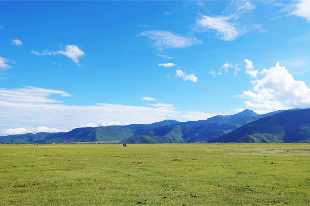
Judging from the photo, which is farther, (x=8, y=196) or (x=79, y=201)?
(x=8, y=196)

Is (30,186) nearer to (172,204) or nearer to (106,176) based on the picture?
(106,176)

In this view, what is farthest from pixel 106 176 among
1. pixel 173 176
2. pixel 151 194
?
pixel 151 194

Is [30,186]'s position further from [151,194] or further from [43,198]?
[151,194]

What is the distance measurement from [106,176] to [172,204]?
615 inches

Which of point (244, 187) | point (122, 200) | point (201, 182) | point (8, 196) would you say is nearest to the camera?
point (122, 200)

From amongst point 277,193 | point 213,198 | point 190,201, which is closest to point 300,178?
point 277,193

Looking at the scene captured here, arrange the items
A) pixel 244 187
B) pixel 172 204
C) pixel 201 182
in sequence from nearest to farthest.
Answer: pixel 172 204 → pixel 244 187 → pixel 201 182

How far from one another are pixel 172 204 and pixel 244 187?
10.5 m

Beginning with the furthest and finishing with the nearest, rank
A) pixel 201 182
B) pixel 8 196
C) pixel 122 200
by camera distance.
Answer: pixel 201 182 < pixel 8 196 < pixel 122 200

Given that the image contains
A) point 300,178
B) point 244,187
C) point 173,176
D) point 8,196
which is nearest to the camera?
point 8,196

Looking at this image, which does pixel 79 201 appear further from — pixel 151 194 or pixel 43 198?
pixel 151 194

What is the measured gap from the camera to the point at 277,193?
880 inches

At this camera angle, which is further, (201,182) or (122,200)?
(201,182)

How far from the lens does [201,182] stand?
90.4 feet
